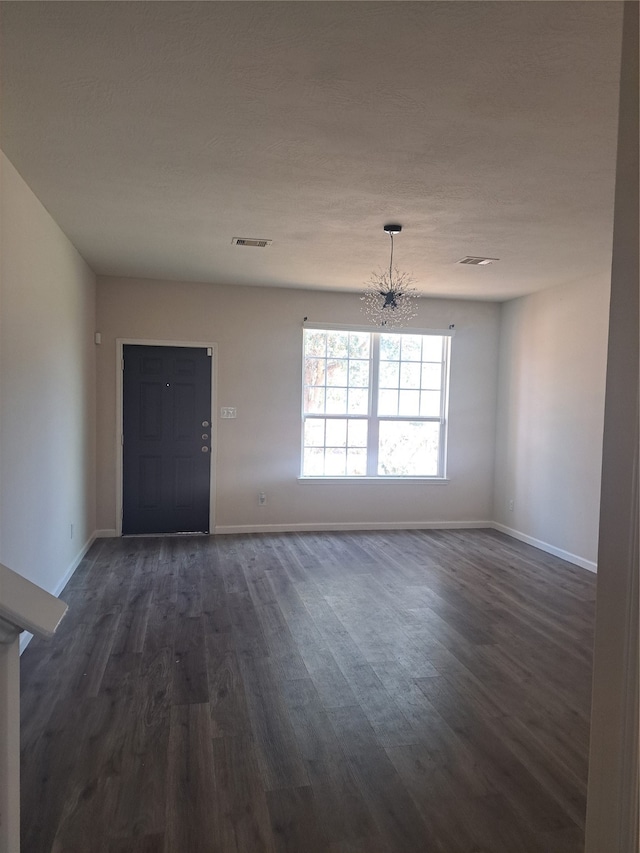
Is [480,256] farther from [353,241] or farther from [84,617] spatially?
[84,617]

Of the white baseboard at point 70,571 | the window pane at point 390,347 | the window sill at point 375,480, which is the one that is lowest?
the white baseboard at point 70,571

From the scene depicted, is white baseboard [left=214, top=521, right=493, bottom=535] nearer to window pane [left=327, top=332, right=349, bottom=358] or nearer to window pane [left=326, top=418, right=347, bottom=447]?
window pane [left=326, top=418, right=347, bottom=447]

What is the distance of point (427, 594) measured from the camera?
425 cm

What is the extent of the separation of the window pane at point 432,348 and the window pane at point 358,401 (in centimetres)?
86

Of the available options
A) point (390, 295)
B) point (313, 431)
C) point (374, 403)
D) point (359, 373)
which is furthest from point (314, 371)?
point (390, 295)

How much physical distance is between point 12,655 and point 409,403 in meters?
5.96

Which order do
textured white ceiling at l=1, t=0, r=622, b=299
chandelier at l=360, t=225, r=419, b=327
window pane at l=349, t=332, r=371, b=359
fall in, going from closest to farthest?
1. textured white ceiling at l=1, t=0, r=622, b=299
2. chandelier at l=360, t=225, r=419, b=327
3. window pane at l=349, t=332, r=371, b=359

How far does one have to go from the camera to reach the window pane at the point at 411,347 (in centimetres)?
653

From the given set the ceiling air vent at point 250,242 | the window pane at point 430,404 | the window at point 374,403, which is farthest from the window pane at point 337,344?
the ceiling air vent at point 250,242

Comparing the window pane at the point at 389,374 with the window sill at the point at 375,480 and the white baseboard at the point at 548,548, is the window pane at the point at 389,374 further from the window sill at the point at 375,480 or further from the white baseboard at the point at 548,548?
the white baseboard at the point at 548,548

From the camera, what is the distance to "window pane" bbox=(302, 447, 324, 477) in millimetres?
6367

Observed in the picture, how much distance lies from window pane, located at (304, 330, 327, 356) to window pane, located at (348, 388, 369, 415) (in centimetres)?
58

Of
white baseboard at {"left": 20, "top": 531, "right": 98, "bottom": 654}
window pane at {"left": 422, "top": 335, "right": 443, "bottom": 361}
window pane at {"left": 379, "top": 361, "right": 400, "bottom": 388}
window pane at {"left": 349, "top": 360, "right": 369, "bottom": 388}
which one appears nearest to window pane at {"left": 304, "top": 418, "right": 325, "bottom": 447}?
window pane at {"left": 349, "top": 360, "right": 369, "bottom": 388}

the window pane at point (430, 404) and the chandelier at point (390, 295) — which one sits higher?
the chandelier at point (390, 295)
